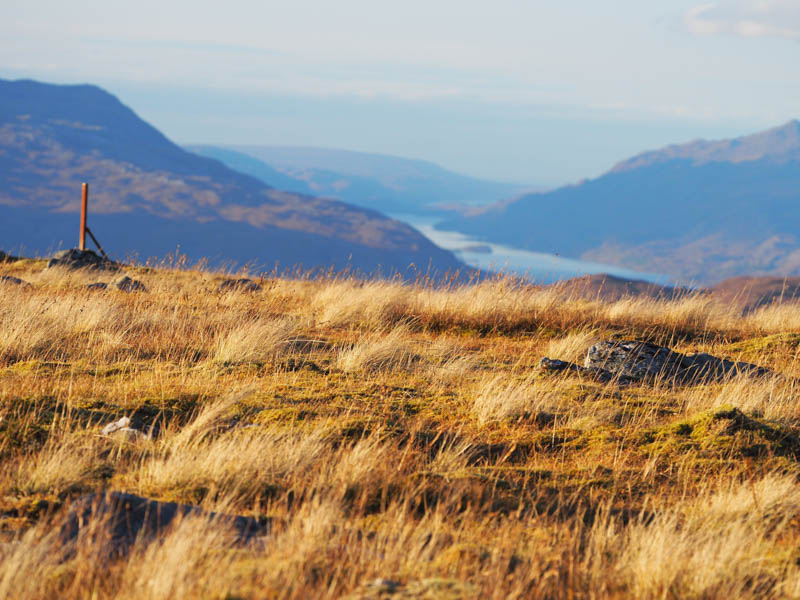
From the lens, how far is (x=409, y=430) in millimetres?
5539

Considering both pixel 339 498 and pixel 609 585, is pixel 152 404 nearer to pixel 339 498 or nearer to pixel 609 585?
pixel 339 498

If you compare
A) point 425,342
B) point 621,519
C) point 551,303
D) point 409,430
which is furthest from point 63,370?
point 551,303

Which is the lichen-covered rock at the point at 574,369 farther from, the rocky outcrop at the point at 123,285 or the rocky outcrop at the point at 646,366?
the rocky outcrop at the point at 123,285

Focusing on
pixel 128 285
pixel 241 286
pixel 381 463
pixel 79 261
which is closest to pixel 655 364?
pixel 381 463

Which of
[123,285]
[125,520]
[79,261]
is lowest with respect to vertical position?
[125,520]

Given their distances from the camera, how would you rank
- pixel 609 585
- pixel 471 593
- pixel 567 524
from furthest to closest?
pixel 567 524
pixel 609 585
pixel 471 593

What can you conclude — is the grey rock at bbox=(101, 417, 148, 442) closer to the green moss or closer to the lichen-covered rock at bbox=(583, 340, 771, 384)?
A: the green moss

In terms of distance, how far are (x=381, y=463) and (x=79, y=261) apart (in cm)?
1207

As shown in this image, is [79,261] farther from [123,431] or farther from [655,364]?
[655,364]

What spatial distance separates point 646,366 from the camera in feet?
25.6

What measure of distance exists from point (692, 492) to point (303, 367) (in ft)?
12.7

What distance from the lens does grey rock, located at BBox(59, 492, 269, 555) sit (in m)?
3.53

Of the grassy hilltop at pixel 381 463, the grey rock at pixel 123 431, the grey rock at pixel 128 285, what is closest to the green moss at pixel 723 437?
the grassy hilltop at pixel 381 463

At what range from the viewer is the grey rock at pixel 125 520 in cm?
353
